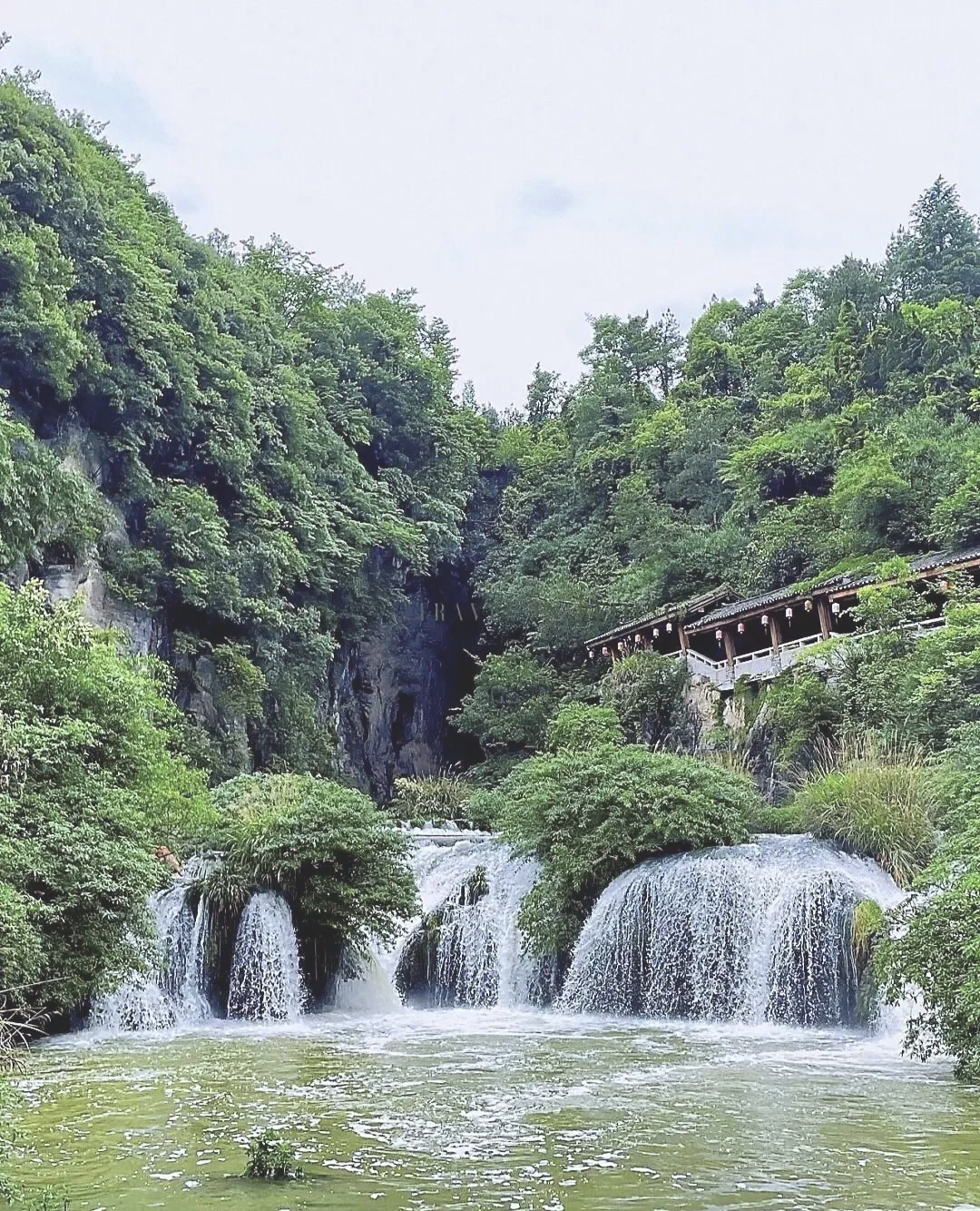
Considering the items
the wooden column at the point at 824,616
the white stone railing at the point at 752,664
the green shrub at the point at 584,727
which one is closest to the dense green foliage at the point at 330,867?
the green shrub at the point at 584,727

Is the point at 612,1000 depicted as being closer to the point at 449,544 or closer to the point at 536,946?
the point at 536,946

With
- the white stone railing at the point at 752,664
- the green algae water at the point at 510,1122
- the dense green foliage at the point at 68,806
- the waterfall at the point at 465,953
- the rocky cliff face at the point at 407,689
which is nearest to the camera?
the green algae water at the point at 510,1122

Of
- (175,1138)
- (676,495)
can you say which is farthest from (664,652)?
(175,1138)

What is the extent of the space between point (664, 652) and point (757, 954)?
18748 mm

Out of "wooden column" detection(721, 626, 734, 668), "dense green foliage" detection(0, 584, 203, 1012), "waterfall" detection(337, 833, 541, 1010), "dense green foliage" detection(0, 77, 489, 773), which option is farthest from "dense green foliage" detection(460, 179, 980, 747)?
"dense green foliage" detection(0, 584, 203, 1012)

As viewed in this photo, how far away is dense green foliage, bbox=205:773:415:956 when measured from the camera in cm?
1545

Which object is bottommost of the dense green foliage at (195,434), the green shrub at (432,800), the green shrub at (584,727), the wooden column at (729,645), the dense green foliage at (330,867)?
the dense green foliage at (330,867)

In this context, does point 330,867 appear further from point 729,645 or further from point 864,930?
point 729,645

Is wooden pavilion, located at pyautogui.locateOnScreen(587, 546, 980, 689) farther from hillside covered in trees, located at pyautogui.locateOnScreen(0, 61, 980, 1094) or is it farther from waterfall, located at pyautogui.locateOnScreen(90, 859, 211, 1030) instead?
waterfall, located at pyautogui.locateOnScreen(90, 859, 211, 1030)

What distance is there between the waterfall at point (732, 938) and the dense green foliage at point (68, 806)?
237 inches

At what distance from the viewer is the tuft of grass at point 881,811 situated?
49.4ft

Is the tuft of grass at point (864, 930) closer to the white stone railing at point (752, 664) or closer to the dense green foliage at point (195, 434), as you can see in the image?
the white stone railing at point (752, 664)

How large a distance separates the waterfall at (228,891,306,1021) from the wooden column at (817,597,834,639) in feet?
48.8

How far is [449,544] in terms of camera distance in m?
37.9
